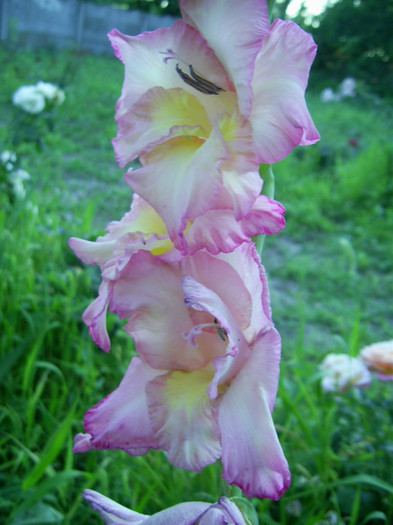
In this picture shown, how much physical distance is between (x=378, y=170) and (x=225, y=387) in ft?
15.7

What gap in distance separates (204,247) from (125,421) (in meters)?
0.18

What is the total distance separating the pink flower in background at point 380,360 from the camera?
4.62ft

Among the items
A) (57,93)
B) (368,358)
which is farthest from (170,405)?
(57,93)

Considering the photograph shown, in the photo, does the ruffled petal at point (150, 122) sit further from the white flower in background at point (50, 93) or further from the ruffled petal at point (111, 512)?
the white flower in background at point (50, 93)

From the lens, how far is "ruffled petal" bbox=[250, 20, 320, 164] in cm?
44

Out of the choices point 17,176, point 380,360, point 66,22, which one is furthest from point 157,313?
point 66,22

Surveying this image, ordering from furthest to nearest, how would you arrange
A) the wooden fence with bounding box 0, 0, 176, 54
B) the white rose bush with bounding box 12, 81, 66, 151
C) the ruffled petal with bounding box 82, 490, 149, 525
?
the wooden fence with bounding box 0, 0, 176, 54
the white rose bush with bounding box 12, 81, 66, 151
the ruffled petal with bounding box 82, 490, 149, 525

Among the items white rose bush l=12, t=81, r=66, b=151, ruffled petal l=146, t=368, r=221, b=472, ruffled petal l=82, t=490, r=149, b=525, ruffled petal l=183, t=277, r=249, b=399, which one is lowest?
white rose bush l=12, t=81, r=66, b=151

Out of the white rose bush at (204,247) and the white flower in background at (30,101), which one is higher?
the white rose bush at (204,247)

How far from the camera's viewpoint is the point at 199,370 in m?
0.51

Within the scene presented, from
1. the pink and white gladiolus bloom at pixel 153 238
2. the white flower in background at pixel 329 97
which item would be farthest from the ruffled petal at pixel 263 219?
the white flower in background at pixel 329 97

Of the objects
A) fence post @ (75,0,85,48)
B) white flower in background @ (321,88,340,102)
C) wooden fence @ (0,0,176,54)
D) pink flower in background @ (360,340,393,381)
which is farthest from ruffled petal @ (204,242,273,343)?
fence post @ (75,0,85,48)

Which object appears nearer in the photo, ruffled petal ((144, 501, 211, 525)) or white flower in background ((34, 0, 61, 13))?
ruffled petal ((144, 501, 211, 525))

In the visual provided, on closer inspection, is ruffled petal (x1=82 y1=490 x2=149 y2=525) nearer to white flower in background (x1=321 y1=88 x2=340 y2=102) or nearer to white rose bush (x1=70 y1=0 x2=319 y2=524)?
white rose bush (x1=70 y1=0 x2=319 y2=524)
